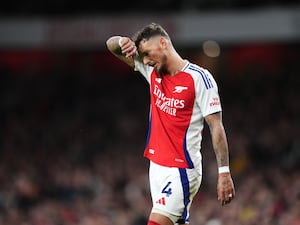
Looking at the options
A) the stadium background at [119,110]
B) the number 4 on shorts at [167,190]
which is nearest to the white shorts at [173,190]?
the number 4 on shorts at [167,190]

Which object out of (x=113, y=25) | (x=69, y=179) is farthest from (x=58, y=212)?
(x=113, y=25)

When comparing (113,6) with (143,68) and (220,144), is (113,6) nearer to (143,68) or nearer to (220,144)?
(143,68)

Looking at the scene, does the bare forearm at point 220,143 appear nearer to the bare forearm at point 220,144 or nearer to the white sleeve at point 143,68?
the bare forearm at point 220,144

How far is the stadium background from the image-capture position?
15.3m

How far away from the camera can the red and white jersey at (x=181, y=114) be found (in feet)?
23.9

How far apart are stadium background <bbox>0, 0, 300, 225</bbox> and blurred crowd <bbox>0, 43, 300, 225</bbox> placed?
30 mm

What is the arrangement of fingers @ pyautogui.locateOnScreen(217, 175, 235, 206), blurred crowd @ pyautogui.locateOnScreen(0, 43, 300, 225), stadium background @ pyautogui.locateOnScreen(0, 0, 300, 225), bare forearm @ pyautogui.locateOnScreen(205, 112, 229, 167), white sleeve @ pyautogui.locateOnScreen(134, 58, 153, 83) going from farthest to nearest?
1. stadium background @ pyautogui.locateOnScreen(0, 0, 300, 225)
2. blurred crowd @ pyautogui.locateOnScreen(0, 43, 300, 225)
3. white sleeve @ pyautogui.locateOnScreen(134, 58, 153, 83)
4. bare forearm @ pyautogui.locateOnScreen(205, 112, 229, 167)
5. fingers @ pyautogui.locateOnScreen(217, 175, 235, 206)

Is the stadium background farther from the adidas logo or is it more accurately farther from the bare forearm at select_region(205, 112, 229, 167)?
the bare forearm at select_region(205, 112, 229, 167)

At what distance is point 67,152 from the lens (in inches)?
797

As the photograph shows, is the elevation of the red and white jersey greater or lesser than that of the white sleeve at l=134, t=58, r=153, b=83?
lesser

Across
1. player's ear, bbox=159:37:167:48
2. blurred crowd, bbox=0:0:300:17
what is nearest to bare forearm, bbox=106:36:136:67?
player's ear, bbox=159:37:167:48

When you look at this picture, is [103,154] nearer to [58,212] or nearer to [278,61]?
[58,212]

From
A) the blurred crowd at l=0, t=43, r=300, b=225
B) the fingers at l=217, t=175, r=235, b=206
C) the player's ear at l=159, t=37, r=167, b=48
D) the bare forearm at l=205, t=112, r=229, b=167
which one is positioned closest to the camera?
the fingers at l=217, t=175, r=235, b=206

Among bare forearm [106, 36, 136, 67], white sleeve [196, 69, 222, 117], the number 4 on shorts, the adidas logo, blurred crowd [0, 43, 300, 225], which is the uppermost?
bare forearm [106, 36, 136, 67]
